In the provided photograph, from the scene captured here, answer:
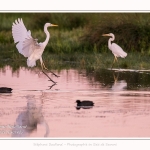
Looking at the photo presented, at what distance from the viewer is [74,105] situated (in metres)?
11.9

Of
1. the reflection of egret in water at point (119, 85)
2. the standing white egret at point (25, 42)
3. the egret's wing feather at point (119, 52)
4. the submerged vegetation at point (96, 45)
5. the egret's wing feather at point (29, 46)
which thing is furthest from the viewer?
the submerged vegetation at point (96, 45)

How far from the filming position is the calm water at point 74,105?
10180 mm

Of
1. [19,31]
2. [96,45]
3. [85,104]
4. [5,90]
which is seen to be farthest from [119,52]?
[85,104]

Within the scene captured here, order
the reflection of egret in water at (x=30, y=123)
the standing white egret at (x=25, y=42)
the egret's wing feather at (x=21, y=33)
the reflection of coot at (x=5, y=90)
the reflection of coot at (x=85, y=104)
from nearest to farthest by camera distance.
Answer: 1. the reflection of egret in water at (x=30, y=123)
2. the reflection of coot at (x=85, y=104)
3. the reflection of coot at (x=5, y=90)
4. the standing white egret at (x=25, y=42)
5. the egret's wing feather at (x=21, y=33)

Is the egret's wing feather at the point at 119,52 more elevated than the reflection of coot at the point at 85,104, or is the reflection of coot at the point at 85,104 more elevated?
the egret's wing feather at the point at 119,52

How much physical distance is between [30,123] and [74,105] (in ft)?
4.82

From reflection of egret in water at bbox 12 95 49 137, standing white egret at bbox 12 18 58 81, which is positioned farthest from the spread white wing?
reflection of egret in water at bbox 12 95 49 137

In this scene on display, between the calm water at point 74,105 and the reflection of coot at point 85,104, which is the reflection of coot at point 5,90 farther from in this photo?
the reflection of coot at point 85,104

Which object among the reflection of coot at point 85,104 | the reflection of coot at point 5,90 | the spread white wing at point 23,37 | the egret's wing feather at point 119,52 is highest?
the spread white wing at point 23,37

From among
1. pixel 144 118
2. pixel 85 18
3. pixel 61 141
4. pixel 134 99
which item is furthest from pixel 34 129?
pixel 85 18

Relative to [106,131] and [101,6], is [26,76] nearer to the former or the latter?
[101,6]

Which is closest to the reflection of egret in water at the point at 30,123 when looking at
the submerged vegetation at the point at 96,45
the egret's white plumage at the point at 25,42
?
the egret's white plumage at the point at 25,42

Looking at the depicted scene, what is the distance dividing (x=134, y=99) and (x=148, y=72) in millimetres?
3590

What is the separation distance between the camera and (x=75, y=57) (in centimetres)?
1869
